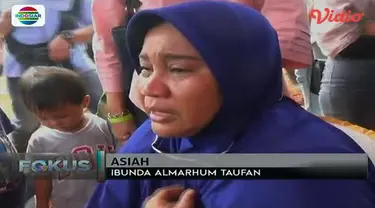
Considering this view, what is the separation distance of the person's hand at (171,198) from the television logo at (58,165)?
248 millimetres

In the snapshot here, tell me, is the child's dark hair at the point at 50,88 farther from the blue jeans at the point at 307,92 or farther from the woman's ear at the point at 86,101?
the blue jeans at the point at 307,92

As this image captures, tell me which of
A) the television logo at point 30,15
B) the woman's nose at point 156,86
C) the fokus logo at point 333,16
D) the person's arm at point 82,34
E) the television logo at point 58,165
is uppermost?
the fokus logo at point 333,16

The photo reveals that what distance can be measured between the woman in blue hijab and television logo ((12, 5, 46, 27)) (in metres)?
0.30

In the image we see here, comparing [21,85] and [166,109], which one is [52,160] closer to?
[21,85]

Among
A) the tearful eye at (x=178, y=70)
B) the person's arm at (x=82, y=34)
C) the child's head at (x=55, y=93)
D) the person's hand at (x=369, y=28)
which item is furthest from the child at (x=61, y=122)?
the person's hand at (x=369, y=28)

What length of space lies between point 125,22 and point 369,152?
0.90 meters

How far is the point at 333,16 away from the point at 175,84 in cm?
55

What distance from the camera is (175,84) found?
174 centimetres

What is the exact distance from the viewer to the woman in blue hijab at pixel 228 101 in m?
1.71

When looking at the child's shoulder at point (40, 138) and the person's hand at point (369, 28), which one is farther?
the child's shoulder at point (40, 138)

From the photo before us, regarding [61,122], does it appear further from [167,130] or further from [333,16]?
[333,16]

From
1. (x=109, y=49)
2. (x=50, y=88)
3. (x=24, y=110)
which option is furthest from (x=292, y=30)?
(x=24, y=110)

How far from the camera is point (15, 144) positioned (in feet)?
6.28

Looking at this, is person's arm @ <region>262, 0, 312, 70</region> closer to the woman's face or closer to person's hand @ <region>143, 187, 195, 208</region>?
the woman's face
